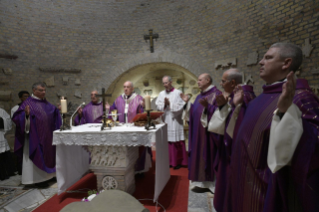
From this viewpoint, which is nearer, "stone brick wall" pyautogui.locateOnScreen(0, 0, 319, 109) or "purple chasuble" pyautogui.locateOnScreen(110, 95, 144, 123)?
"purple chasuble" pyautogui.locateOnScreen(110, 95, 144, 123)

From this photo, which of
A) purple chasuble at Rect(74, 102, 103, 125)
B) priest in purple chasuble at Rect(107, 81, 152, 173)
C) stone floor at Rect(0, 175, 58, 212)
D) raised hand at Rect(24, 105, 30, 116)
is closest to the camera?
stone floor at Rect(0, 175, 58, 212)

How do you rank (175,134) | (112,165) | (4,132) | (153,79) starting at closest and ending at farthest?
(112,165) → (4,132) → (175,134) → (153,79)

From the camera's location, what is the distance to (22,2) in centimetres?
679

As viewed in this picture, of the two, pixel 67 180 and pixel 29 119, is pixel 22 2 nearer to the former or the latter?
pixel 29 119

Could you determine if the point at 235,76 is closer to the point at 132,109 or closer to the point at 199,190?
the point at 199,190

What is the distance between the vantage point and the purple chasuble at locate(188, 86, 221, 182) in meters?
3.38

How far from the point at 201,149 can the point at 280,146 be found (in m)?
2.39

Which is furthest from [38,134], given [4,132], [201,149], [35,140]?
[201,149]

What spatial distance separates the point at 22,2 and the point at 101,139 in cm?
679

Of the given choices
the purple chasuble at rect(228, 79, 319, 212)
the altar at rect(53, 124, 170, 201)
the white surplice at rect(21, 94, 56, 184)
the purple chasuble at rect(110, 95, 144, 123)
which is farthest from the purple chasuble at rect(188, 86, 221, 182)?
the white surplice at rect(21, 94, 56, 184)

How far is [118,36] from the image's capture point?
7.66 meters

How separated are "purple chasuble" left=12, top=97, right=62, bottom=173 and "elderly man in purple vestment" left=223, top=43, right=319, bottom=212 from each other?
376 cm

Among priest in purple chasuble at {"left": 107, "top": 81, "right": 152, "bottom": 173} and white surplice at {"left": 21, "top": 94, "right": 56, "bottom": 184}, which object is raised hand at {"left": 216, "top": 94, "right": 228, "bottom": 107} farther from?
white surplice at {"left": 21, "top": 94, "right": 56, "bottom": 184}

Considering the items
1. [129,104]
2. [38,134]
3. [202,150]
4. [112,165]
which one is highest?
[129,104]
